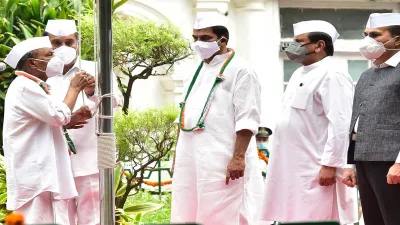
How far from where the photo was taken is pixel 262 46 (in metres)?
15.4

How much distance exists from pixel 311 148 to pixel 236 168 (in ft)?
1.71

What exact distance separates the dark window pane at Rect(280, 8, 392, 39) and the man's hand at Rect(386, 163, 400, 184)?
10.4 meters

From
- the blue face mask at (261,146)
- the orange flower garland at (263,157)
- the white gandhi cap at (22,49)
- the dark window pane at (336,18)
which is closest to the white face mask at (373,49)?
the white gandhi cap at (22,49)

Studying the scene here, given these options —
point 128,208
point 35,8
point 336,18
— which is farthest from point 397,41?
point 336,18

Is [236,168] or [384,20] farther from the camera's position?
[236,168]

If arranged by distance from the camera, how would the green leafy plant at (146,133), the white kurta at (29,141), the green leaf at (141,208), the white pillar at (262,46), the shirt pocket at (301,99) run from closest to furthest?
the white kurta at (29,141)
the shirt pocket at (301,99)
the green leafy plant at (146,133)
the green leaf at (141,208)
the white pillar at (262,46)

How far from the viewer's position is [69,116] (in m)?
6.49

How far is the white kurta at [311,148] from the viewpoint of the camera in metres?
6.65

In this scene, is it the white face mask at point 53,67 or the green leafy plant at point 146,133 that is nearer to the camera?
the white face mask at point 53,67

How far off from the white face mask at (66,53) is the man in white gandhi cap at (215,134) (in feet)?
2.94

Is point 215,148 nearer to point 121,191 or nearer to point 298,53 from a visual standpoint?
point 298,53

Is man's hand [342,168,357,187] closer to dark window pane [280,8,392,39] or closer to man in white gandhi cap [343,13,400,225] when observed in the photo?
man in white gandhi cap [343,13,400,225]

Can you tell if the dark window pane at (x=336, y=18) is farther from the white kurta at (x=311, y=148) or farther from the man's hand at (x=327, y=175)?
the man's hand at (x=327, y=175)

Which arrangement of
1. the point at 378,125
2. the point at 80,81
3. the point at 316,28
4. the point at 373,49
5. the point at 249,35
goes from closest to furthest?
1. the point at 378,125
2. the point at 373,49
3. the point at 80,81
4. the point at 316,28
5. the point at 249,35
